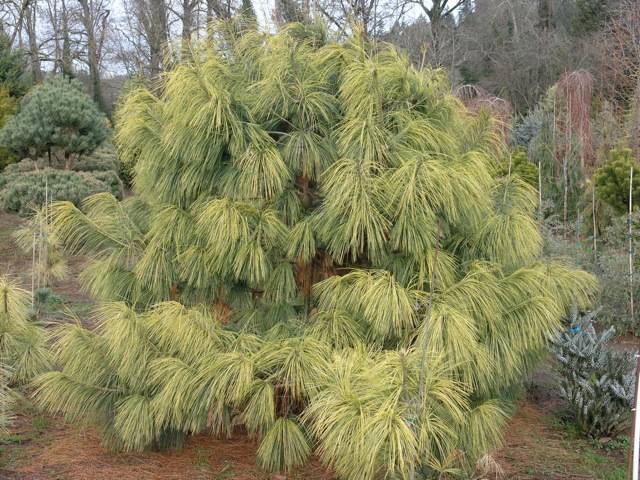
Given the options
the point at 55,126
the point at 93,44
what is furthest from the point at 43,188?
the point at 93,44

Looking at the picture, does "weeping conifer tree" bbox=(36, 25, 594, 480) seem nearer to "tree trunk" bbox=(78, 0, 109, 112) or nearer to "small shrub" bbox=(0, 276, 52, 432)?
"small shrub" bbox=(0, 276, 52, 432)

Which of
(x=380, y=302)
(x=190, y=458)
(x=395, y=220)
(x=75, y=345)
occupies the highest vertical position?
(x=395, y=220)

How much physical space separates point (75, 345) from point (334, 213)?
1.60m

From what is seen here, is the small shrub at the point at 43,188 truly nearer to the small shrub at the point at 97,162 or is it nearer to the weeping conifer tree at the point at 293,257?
the small shrub at the point at 97,162

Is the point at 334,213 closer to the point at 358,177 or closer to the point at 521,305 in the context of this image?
the point at 358,177

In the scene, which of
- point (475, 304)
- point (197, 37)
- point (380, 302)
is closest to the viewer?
point (380, 302)

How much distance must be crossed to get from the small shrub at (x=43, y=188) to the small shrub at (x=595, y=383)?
750 cm

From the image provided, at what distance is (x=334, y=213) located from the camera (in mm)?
3359

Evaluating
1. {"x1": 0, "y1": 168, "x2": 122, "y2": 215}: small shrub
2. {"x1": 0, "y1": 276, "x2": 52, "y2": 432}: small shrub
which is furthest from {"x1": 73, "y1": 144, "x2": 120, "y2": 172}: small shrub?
{"x1": 0, "y1": 276, "x2": 52, "y2": 432}: small shrub

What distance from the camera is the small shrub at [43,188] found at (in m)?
9.72

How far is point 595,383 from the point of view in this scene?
13.7 feet

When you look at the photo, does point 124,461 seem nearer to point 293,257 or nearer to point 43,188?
point 293,257

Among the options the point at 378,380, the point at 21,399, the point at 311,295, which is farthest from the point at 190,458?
the point at 378,380

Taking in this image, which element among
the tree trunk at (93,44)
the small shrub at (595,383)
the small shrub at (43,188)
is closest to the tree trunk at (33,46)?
the tree trunk at (93,44)
